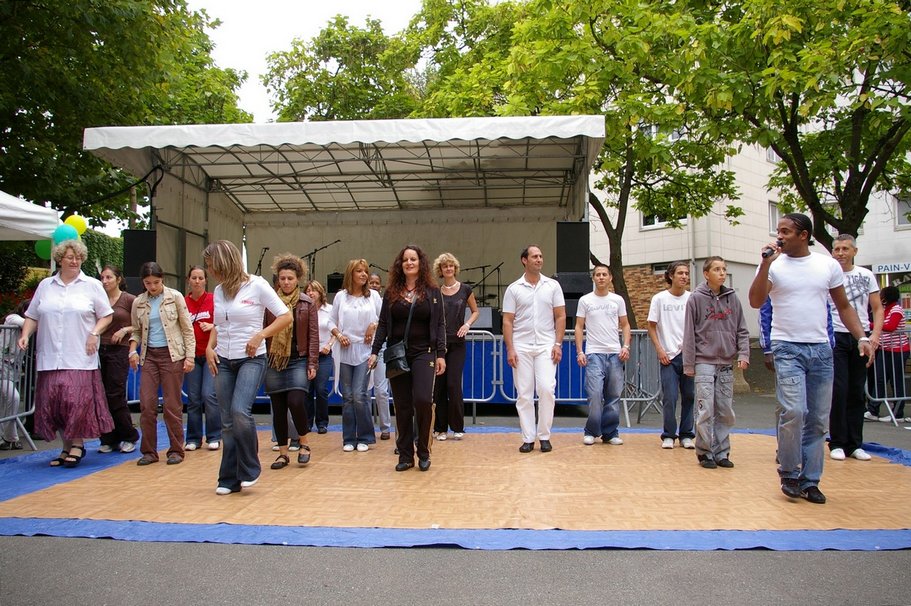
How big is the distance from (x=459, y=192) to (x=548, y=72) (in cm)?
370

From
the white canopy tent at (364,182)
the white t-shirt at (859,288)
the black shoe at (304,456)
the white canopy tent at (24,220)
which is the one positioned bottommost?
the black shoe at (304,456)

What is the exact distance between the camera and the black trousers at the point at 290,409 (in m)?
6.24

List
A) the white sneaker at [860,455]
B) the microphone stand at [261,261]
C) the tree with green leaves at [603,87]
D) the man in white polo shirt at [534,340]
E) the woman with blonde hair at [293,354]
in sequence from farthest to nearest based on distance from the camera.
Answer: the microphone stand at [261,261] < the tree with green leaves at [603,87] < the man in white polo shirt at [534,340] < the white sneaker at [860,455] < the woman with blonde hair at [293,354]

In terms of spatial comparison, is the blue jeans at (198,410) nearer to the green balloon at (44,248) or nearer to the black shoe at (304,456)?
the black shoe at (304,456)

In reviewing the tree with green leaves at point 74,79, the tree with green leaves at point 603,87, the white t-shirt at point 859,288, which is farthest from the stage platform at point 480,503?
the tree with green leaves at point 603,87

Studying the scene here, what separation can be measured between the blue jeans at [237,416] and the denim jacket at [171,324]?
4.72 ft

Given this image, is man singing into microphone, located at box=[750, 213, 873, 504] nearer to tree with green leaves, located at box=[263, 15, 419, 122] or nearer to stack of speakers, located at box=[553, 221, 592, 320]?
stack of speakers, located at box=[553, 221, 592, 320]

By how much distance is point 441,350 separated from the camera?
20.4ft

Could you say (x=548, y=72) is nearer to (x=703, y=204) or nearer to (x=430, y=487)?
(x=703, y=204)

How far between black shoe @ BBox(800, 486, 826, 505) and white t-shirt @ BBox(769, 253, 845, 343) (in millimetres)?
993

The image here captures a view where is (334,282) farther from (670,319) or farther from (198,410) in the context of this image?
(670,319)

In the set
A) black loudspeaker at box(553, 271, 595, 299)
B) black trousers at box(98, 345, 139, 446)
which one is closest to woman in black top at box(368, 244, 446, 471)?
black trousers at box(98, 345, 139, 446)

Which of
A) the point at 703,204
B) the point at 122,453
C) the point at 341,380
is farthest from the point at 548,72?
the point at 122,453

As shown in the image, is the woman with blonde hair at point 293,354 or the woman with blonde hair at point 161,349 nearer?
the woman with blonde hair at point 293,354
